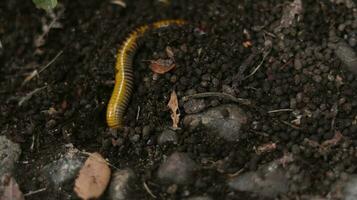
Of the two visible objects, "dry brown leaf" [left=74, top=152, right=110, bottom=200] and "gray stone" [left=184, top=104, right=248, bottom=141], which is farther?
"gray stone" [left=184, top=104, right=248, bottom=141]

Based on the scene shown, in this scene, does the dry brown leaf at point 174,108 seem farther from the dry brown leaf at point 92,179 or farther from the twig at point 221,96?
the dry brown leaf at point 92,179

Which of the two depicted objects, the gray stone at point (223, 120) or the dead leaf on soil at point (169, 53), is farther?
the dead leaf on soil at point (169, 53)

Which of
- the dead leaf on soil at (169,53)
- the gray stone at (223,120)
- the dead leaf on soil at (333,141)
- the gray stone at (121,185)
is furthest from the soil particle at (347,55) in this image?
the gray stone at (121,185)

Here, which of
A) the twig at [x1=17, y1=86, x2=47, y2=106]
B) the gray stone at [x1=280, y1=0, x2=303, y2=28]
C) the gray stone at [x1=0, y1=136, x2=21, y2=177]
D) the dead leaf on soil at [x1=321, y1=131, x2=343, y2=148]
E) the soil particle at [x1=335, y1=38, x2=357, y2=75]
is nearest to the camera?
the dead leaf on soil at [x1=321, y1=131, x2=343, y2=148]

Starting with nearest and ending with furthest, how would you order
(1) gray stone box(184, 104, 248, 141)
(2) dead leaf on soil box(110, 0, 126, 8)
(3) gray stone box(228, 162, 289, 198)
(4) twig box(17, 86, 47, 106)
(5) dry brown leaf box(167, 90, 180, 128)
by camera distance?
1. (3) gray stone box(228, 162, 289, 198)
2. (1) gray stone box(184, 104, 248, 141)
3. (5) dry brown leaf box(167, 90, 180, 128)
4. (4) twig box(17, 86, 47, 106)
5. (2) dead leaf on soil box(110, 0, 126, 8)

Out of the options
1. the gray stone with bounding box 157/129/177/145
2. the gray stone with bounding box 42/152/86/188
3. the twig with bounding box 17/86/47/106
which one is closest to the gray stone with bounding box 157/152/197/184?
the gray stone with bounding box 157/129/177/145

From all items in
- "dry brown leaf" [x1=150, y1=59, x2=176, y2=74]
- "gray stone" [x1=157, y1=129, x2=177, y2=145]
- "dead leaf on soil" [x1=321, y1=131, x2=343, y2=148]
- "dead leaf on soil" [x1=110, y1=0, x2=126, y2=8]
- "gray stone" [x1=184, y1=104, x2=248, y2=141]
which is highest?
"dead leaf on soil" [x1=110, y1=0, x2=126, y2=8]

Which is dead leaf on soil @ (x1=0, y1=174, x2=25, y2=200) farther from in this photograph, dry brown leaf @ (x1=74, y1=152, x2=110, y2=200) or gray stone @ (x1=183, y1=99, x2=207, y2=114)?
gray stone @ (x1=183, y1=99, x2=207, y2=114)

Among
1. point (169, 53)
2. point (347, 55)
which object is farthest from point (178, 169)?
point (347, 55)
